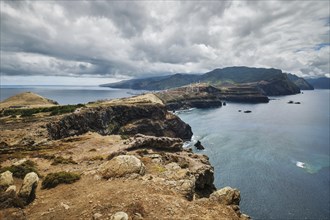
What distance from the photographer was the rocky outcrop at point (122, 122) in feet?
300

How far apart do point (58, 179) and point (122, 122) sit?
363 ft

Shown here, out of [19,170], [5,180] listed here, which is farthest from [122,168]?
[19,170]

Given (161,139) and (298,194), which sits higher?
(161,139)

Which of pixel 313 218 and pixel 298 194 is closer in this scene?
pixel 313 218

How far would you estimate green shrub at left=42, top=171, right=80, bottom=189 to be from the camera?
90.7 feet

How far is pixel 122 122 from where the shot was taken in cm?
13838

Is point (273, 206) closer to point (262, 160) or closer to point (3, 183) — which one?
point (262, 160)

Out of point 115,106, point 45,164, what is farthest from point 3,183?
point 115,106

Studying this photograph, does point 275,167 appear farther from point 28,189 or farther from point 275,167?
point 28,189

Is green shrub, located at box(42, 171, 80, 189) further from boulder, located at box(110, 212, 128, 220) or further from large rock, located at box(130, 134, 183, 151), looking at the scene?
large rock, located at box(130, 134, 183, 151)

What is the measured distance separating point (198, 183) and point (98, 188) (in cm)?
2060

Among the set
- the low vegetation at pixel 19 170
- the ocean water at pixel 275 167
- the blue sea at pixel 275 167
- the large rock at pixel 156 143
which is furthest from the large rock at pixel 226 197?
the blue sea at pixel 275 167

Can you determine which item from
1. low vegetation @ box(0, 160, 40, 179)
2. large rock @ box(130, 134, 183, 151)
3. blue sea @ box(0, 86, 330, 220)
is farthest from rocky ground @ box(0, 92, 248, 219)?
blue sea @ box(0, 86, 330, 220)

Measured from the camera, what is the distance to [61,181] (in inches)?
1121
